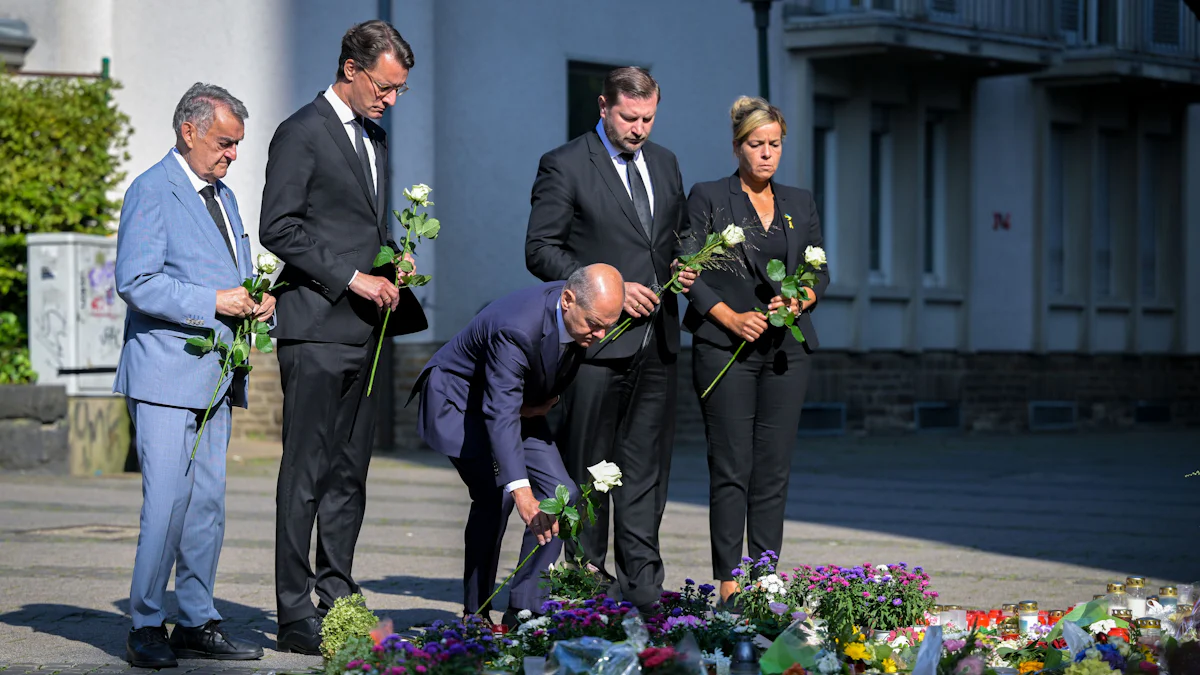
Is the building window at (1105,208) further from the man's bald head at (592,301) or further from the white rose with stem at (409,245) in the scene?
the man's bald head at (592,301)

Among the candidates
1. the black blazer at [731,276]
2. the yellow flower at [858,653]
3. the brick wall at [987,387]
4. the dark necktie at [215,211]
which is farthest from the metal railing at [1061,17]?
the yellow flower at [858,653]

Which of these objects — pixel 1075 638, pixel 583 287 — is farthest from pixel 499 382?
pixel 1075 638

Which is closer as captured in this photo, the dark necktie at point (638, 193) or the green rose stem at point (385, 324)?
the green rose stem at point (385, 324)

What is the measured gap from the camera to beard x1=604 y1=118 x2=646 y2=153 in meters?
6.82

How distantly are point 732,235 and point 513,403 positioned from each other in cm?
133

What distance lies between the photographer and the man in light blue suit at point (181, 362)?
5.83 meters

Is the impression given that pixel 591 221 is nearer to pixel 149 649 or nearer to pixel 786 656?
pixel 149 649

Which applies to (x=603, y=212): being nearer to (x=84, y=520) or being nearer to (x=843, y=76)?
(x=84, y=520)

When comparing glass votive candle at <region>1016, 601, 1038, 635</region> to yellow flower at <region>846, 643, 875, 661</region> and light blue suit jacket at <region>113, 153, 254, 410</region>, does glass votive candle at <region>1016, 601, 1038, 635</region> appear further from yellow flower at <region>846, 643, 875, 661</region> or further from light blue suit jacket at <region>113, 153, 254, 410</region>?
light blue suit jacket at <region>113, 153, 254, 410</region>

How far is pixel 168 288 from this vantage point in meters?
5.80

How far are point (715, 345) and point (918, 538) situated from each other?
3.48 meters

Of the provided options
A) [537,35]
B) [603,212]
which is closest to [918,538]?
[603,212]

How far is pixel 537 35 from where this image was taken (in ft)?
62.1

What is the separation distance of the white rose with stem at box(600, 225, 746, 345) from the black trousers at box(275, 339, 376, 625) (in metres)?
0.99
